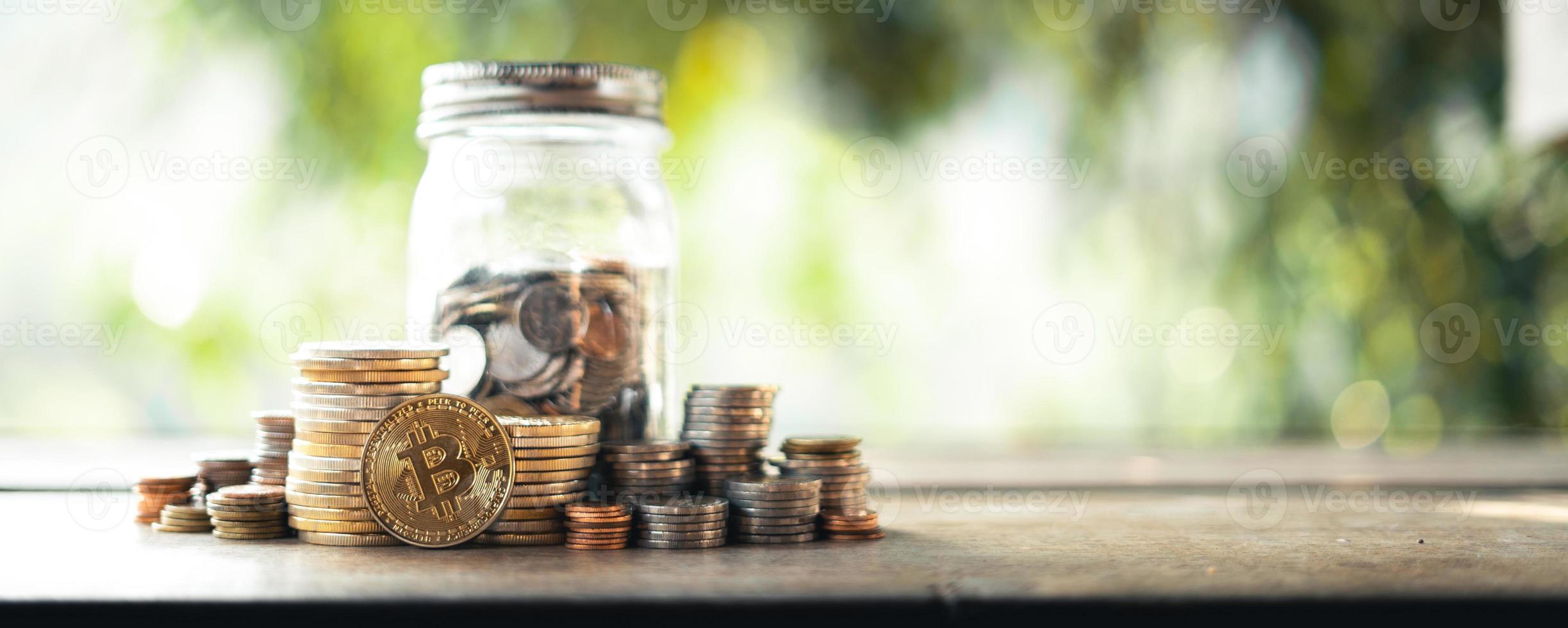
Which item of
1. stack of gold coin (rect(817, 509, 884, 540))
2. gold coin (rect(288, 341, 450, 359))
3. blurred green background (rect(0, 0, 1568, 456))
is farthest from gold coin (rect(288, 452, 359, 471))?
blurred green background (rect(0, 0, 1568, 456))

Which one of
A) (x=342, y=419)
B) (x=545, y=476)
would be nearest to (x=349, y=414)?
(x=342, y=419)

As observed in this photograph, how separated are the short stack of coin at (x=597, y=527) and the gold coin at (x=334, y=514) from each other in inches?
8.2

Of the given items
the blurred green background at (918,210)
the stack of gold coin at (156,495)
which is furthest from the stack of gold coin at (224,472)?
the blurred green background at (918,210)

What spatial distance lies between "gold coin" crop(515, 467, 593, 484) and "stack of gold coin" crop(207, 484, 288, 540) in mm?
277

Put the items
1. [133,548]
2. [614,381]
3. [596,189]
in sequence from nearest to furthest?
[133,548]
[614,381]
[596,189]

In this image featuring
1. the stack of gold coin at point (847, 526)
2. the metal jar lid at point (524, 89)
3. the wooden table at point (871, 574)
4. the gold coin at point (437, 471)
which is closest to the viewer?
the wooden table at point (871, 574)

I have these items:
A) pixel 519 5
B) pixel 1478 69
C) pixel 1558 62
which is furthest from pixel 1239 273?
pixel 519 5

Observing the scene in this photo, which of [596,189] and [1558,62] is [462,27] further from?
[1558,62]

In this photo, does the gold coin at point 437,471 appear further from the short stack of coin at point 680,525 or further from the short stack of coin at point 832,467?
the short stack of coin at point 832,467

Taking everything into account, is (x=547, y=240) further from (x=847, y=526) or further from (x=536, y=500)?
(x=847, y=526)

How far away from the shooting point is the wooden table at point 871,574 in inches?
37.8

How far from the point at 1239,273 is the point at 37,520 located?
7.83 feet

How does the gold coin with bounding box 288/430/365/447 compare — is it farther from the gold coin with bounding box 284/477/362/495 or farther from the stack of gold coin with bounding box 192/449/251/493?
the stack of gold coin with bounding box 192/449/251/493

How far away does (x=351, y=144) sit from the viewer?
2.66 meters
